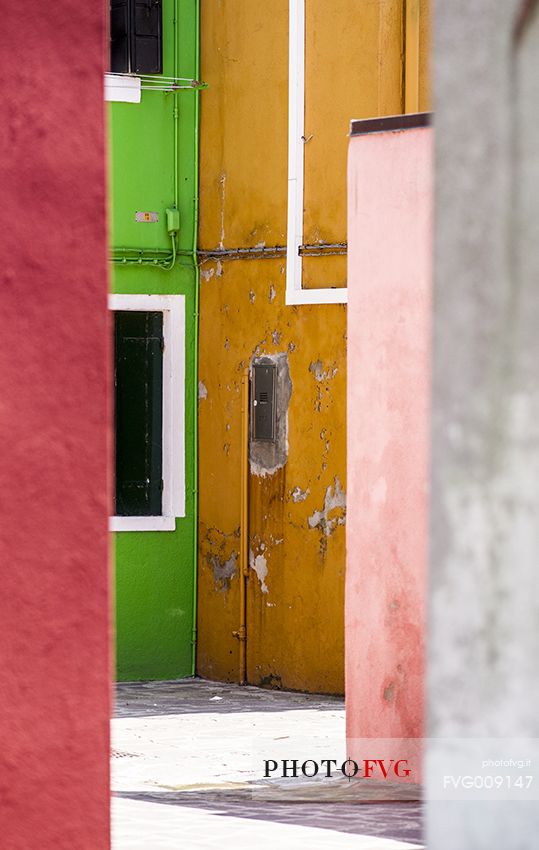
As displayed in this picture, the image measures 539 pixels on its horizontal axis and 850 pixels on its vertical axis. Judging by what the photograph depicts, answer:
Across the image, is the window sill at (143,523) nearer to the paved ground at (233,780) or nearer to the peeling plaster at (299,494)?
the peeling plaster at (299,494)

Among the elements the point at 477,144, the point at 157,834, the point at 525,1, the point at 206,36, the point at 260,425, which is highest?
the point at 206,36

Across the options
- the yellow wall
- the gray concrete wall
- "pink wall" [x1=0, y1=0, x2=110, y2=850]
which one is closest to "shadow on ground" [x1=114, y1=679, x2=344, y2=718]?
the yellow wall

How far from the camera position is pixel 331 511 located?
1335cm

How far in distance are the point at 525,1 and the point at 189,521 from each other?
11.9 meters

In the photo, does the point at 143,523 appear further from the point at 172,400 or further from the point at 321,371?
the point at 321,371

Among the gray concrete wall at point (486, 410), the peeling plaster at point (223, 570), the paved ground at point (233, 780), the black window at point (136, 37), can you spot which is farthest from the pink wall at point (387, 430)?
the gray concrete wall at point (486, 410)

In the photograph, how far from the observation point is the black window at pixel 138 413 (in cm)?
1387

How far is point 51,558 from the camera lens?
448cm

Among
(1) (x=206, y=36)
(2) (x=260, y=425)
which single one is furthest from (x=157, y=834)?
(1) (x=206, y=36)

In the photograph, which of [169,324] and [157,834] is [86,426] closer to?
[157,834]

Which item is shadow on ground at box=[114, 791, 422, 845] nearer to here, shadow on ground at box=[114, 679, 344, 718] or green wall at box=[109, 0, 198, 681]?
shadow on ground at box=[114, 679, 344, 718]

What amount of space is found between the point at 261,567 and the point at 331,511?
0.89 metres

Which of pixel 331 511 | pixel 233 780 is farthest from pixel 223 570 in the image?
pixel 233 780

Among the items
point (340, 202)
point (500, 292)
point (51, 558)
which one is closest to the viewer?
point (500, 292)
